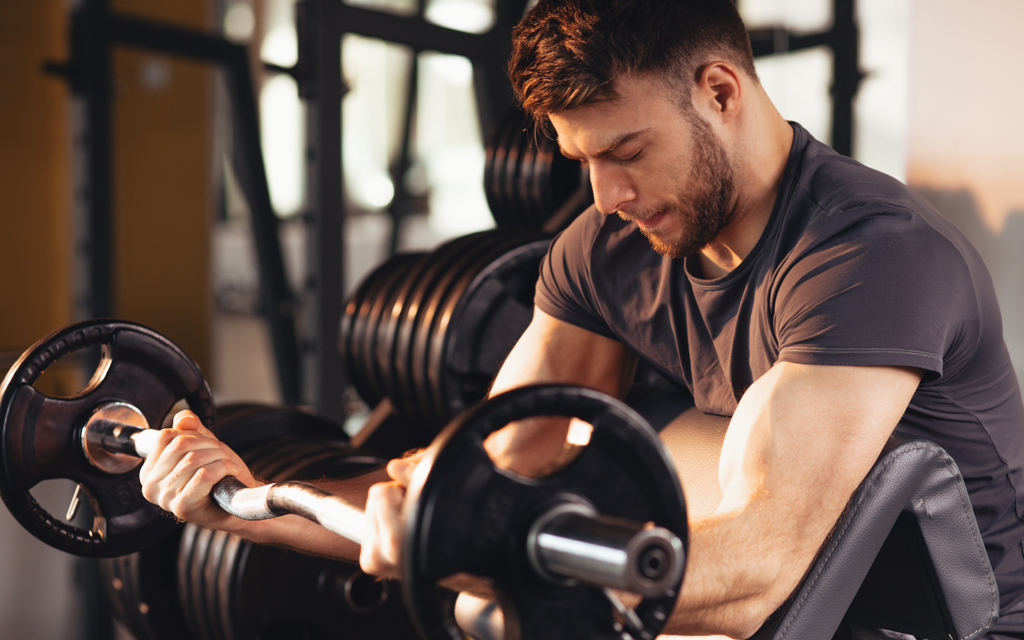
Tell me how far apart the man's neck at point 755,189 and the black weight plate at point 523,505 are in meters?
0.58

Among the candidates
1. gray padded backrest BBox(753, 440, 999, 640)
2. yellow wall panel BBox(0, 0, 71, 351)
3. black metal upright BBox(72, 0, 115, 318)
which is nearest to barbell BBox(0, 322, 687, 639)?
gray padded backrest BBox(753, 440, 999, 640)

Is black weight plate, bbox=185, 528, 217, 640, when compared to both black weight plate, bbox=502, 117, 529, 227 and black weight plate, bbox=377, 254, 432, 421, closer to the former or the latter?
black weight plate, bbox=377, 254, 432, 421

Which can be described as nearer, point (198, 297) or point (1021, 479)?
point (1021, 479)

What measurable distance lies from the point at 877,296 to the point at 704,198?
0.30 m

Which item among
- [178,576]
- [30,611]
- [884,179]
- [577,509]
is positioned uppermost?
[884,179]

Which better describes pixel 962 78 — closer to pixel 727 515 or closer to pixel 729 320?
pixel 729 320

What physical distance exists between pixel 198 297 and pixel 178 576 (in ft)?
12.3

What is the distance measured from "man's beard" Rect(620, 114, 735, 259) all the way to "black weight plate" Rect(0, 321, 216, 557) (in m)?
0.71

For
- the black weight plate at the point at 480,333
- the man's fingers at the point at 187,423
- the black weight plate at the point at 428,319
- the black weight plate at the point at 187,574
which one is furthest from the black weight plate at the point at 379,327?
the man's fingers at the point at 187,423

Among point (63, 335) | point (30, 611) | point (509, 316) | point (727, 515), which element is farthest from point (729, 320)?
point (30, 611)

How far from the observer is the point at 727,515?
0.94 meters

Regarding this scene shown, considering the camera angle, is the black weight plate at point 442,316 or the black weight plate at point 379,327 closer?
the black weight plate at point 442,316

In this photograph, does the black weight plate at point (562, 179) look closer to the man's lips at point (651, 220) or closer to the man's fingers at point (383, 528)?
the man's lips at point (651, 220)

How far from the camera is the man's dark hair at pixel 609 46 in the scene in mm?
1136
